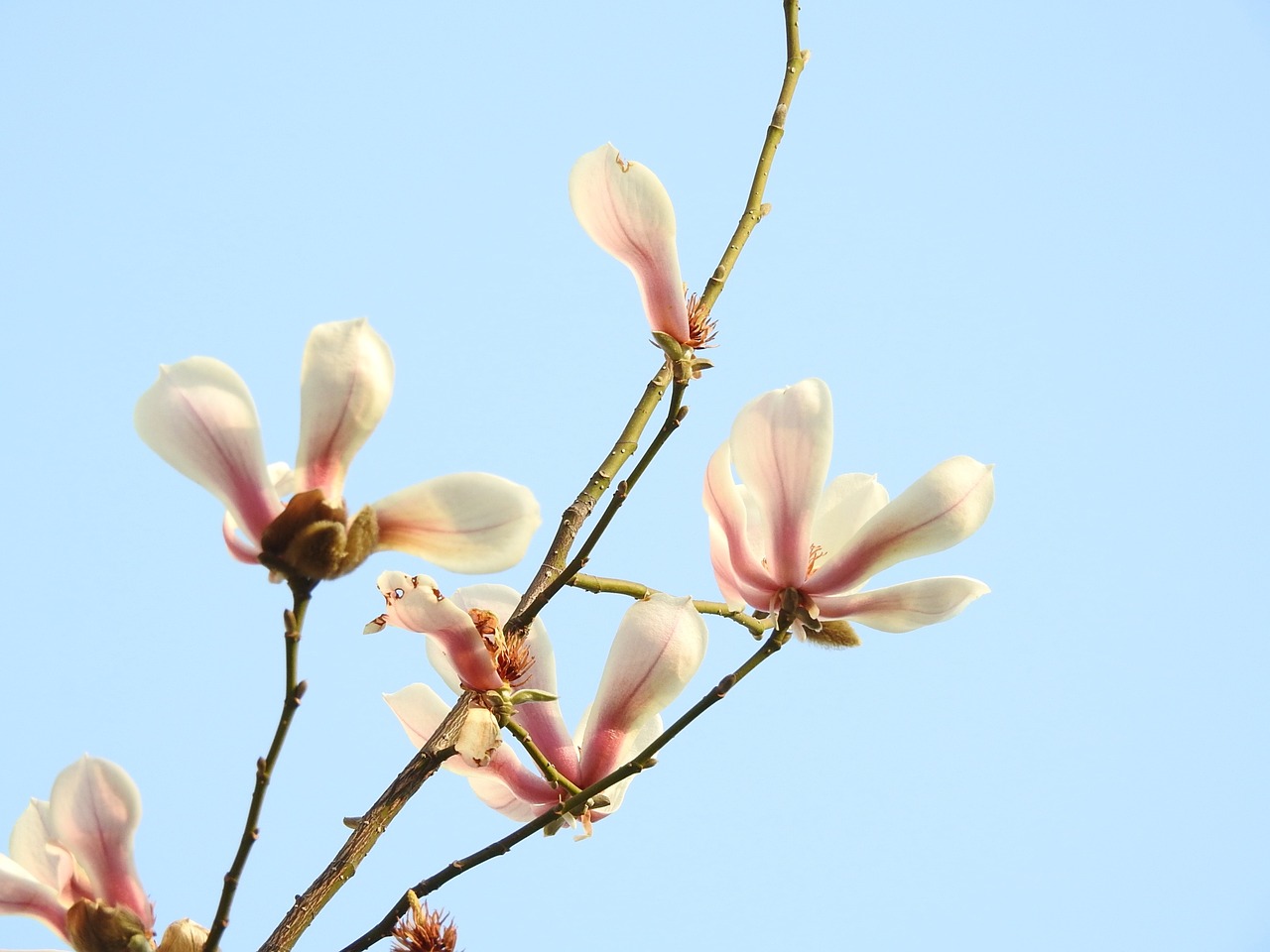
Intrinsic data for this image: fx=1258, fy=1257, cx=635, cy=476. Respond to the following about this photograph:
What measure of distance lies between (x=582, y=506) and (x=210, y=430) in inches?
13.9

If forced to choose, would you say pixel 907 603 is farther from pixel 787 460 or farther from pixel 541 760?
pixel 541 760

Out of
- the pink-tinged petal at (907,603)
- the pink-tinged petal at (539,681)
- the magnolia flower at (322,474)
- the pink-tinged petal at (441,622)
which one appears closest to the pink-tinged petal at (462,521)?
the magnolia flower at (322,474)

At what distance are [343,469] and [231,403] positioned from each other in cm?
7

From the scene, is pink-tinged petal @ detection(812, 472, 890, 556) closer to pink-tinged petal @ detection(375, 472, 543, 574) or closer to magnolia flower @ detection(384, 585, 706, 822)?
magnolia flower @ detection(384, 585, 706, 822)

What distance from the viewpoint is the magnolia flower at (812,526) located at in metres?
0.89

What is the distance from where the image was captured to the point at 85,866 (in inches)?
32.6

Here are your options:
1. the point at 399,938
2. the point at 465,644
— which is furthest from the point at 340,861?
the point at 465,644

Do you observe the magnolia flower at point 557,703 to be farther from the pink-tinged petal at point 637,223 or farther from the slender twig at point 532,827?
the pink-tinged petal at point 637,223

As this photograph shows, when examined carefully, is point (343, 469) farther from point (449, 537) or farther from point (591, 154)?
point (591, 154)

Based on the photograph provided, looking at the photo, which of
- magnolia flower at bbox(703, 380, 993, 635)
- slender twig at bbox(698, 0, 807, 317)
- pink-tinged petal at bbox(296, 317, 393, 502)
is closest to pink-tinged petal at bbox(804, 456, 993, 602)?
magnolia flower at bbox(703, 380, 993, 635)

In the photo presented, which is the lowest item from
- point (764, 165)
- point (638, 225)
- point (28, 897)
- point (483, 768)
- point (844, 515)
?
point (28, 897)

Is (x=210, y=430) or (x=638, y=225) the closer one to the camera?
(x=210, y=430)

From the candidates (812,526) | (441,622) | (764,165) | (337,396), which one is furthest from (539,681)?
(764,165)

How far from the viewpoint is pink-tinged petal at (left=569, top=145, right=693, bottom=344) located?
3.05 feet
